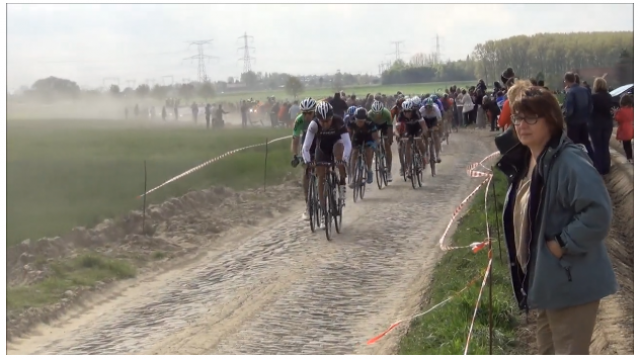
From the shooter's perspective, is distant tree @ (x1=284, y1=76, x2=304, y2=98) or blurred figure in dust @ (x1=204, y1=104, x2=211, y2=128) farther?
blurred figure in dust @ (x1=204, y1=104, x2=211, y2=128)

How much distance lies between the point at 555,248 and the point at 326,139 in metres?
8.85

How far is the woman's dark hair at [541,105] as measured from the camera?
4512 mm

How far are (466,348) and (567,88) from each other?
9.48 metres

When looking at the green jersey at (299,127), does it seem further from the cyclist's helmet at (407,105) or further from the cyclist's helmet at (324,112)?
the cyclist's helmet at (407,105)

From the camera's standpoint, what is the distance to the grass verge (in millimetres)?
9781

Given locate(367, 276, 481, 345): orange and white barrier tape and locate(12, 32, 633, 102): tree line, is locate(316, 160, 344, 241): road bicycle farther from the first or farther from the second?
locate(12, 32, 633, 102): tree line

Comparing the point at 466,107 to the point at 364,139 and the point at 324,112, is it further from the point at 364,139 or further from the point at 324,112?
the point at 324,112

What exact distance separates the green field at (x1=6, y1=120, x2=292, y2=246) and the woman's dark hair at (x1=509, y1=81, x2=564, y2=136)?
→ 31.6 ft

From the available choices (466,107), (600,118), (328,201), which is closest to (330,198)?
(328,201)

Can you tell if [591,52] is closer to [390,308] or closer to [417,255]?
[417,255]

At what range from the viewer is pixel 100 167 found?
22906 mm

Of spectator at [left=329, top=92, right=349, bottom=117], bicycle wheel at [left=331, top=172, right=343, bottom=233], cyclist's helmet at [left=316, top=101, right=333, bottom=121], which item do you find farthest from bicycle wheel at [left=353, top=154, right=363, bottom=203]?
spectator at [left=329, top=92, right=349, bottom=117]

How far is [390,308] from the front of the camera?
31.0ft

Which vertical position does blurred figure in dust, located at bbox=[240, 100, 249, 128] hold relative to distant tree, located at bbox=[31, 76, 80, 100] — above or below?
below
